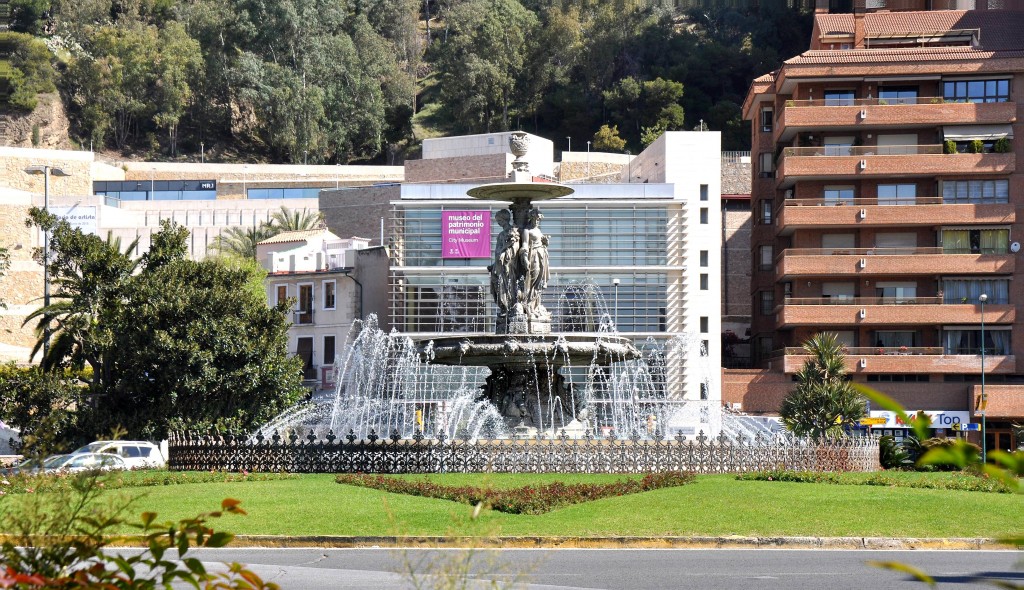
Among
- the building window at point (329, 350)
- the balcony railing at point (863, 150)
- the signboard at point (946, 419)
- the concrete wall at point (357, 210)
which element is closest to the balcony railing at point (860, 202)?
the balcony railing at point (863, 150)

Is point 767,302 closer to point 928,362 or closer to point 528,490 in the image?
point 928,362

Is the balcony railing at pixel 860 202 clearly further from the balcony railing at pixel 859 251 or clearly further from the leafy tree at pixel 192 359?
the leafy tree at pixel 192 359

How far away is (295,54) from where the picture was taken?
119000 millimetres

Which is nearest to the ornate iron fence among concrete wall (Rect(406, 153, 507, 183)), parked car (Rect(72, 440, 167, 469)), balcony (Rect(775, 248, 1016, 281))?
parked car (Rect(72, 440, 167, 469))

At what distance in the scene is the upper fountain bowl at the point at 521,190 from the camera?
27.0 m

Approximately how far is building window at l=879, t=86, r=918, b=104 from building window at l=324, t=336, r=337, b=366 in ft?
98.8

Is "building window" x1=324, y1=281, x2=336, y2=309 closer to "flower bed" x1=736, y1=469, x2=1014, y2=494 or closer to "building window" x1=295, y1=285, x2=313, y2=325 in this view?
"building window" x1=295, y1=285, x2=313, y2=325

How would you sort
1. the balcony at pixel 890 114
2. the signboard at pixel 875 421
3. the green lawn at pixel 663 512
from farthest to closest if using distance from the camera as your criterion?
1. the balcony at pixel 890 114
2. the signboard at pixel 875 421
3. the green lawn at pixel 663 512

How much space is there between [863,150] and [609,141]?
44.8 meters

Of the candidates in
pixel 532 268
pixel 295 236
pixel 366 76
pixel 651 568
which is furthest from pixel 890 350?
pixel 366 76

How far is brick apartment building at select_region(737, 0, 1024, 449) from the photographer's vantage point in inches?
2488

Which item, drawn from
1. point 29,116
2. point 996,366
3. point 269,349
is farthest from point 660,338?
point 29,116

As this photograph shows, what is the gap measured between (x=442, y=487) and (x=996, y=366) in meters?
46.9

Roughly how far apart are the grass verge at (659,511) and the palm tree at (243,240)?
201 feet
